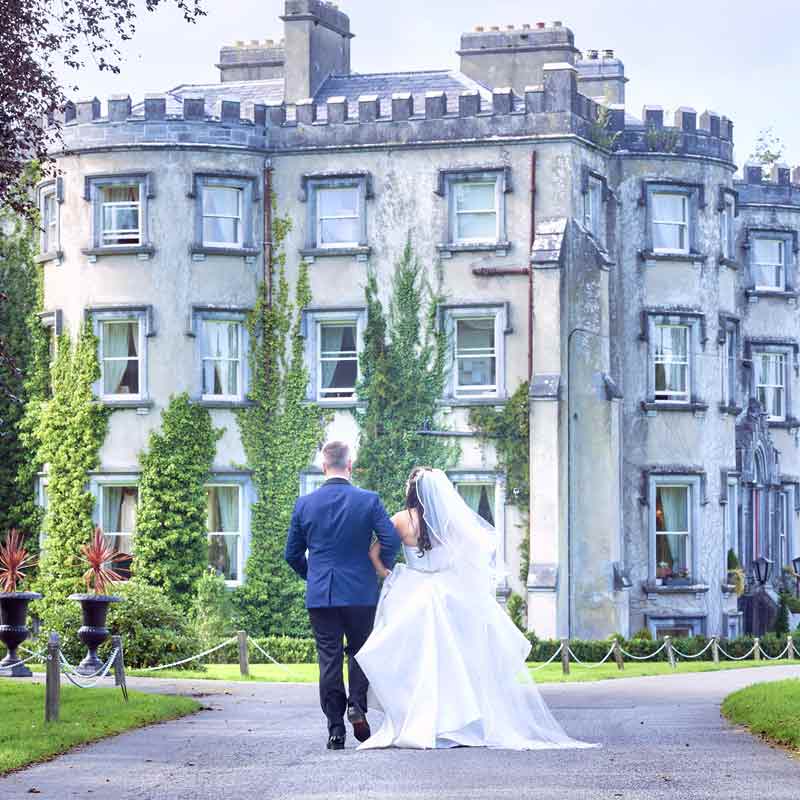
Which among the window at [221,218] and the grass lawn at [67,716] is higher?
the window at [221,218]

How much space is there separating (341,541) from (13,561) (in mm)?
26242

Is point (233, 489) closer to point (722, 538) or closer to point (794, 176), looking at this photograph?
point (722, 538)

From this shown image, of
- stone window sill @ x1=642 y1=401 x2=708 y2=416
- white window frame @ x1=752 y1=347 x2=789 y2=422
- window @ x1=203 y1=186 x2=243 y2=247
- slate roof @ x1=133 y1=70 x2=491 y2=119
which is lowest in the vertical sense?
stone window sill @ x1=642 y1=401 x2=708 y2=416

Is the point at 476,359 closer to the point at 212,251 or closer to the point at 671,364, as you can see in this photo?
the point at 671,364

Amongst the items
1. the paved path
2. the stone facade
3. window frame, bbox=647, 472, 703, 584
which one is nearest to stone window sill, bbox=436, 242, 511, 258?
the stone facade

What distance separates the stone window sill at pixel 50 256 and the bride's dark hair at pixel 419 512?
1097 inches

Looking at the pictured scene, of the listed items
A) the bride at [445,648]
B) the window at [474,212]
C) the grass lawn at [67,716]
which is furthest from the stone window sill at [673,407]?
the bride at [445,648]

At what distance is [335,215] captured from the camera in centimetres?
4234

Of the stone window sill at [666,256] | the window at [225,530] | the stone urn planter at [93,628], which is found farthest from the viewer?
the stone window sill at [666,256]

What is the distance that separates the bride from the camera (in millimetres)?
14820

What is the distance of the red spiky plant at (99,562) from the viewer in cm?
3962

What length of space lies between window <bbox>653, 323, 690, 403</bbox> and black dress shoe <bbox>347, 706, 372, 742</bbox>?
3030cm

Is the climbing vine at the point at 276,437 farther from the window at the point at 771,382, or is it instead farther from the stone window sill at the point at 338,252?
the window at the point at 771,382

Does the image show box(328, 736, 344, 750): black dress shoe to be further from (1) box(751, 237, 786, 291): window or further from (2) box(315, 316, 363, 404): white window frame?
(1) box(751, 237, 786, 291): window
